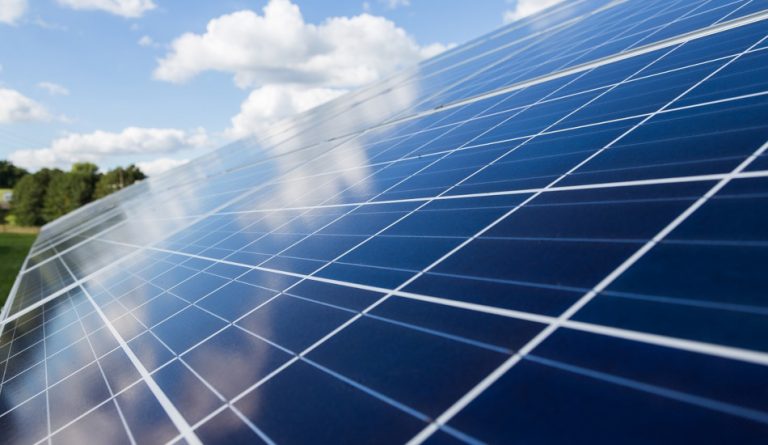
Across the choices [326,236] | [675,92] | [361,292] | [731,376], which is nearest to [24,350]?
[326,236]

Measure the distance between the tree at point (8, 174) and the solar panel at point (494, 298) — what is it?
17083 centimetres

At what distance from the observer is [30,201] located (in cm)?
9044

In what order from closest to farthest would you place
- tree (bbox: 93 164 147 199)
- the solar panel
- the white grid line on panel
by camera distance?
the solar panel, the white grid line on panel, tree (bbox: 93 164 147 199)

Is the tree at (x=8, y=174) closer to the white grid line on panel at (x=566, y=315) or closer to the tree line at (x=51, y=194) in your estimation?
the tree line at (x=51, y=194)

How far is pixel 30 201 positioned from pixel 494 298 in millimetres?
112757

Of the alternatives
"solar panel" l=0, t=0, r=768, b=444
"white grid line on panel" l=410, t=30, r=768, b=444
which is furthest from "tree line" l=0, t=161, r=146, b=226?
"white grid line on panel" l=410, t=30, r=768, b=444

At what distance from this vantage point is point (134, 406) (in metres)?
3.85

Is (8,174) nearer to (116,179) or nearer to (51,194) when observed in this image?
(116,179)

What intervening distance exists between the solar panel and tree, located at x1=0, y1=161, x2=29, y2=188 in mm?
170826

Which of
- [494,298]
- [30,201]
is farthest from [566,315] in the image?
[30,201]

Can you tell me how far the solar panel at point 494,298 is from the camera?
6.97 feet

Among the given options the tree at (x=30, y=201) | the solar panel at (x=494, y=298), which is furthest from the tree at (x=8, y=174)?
the solar panel at (x=494, y=298)

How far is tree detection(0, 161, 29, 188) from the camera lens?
459 feet

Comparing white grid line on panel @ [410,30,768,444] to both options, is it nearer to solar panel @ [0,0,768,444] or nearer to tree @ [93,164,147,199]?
solar panel @ [0,0,768,444]
